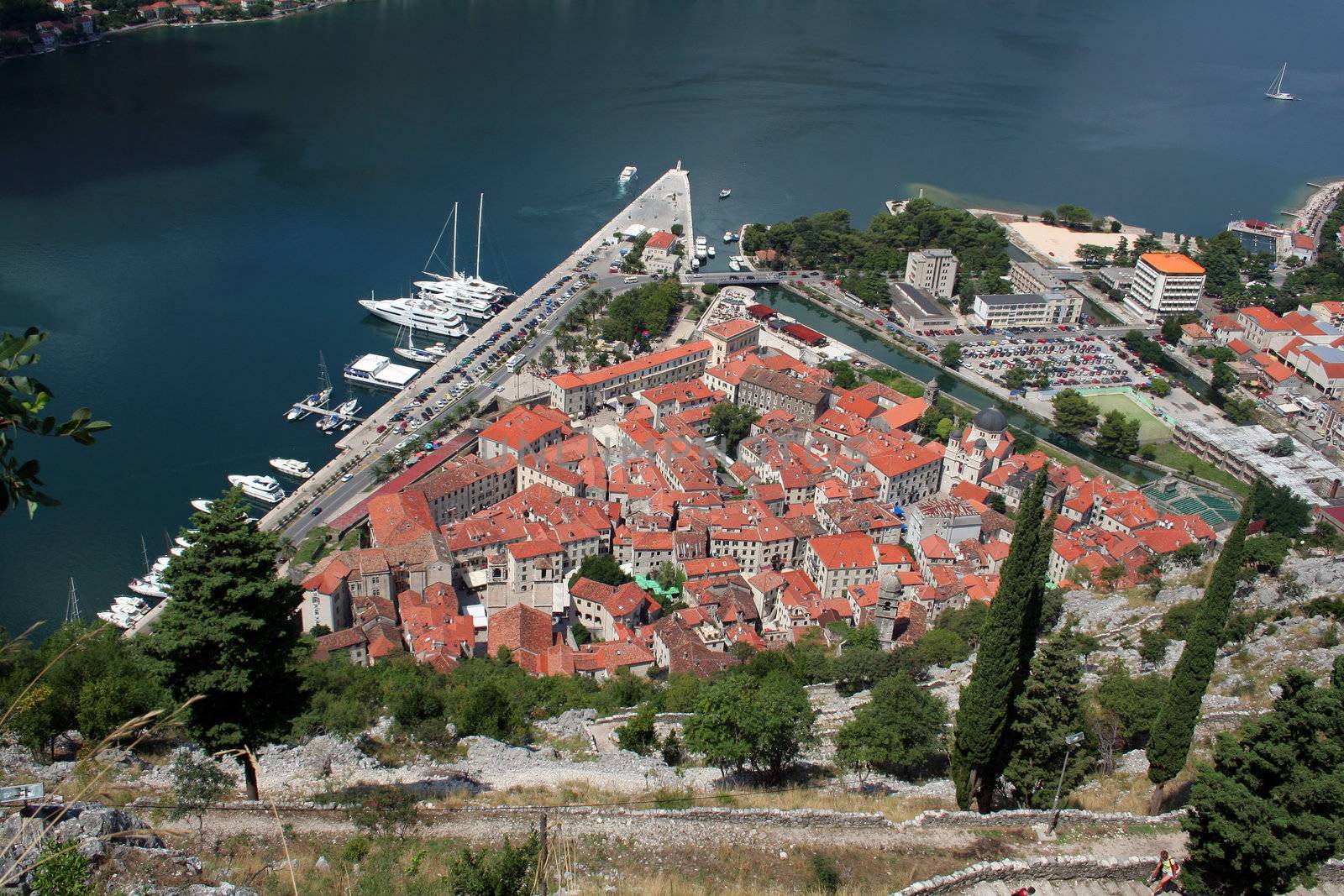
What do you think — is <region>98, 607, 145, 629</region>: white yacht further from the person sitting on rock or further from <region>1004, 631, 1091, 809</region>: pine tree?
the person sitting on rock

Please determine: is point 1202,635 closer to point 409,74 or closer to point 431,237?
point 431,237

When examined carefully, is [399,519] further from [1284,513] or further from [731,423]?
[1284,513]

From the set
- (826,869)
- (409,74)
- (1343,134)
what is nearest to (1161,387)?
(826,869)

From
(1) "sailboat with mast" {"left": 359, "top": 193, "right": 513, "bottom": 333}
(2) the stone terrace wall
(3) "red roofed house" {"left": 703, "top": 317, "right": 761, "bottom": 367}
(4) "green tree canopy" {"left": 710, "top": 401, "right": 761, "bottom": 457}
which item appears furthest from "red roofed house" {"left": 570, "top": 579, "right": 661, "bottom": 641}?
(1) "sailboat with mast" {"left": 359, "top": 193, "right": 513, "bottom": 333}

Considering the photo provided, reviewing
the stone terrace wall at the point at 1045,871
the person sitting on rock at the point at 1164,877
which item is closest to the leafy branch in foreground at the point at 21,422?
the stone terrace wall at the point at 1045,871

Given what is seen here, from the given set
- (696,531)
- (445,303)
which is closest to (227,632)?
(696,531)

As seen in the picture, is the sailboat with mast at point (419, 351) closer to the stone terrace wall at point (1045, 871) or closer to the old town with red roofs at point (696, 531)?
the old town with red roofs at point (696, 531)

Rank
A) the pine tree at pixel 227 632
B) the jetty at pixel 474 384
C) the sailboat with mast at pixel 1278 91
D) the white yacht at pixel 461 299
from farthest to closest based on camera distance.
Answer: the sailboat with mast at pixel 1278 91
the white yacht at pixel 461 299
the jetty at pixel 474 384
the pine tree at pixel 227 632
